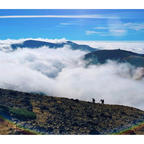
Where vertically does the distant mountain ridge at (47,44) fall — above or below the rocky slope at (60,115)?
above

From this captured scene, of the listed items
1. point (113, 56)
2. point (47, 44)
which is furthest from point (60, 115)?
point (113, 56)

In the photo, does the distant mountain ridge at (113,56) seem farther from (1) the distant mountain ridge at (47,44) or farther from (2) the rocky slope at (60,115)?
(2) the rocky slope at (60,115)

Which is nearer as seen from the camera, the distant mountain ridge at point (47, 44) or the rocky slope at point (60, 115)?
the rocky slope at point (60, 115)

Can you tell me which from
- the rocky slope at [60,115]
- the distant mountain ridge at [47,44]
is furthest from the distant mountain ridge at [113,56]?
the rocky slope at [60,115]

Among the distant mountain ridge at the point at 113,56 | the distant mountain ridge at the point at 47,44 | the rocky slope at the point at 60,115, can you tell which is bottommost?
the rocky slope at the point at 60,115

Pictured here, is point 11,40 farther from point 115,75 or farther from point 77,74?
point 115,75

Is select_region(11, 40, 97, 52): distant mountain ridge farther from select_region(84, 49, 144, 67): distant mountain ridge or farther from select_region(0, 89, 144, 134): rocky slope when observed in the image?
select_region(0, 89, 144, 134): rocky slope

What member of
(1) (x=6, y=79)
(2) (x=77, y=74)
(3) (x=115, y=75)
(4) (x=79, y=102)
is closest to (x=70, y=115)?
(4) (x=79, y=102)
